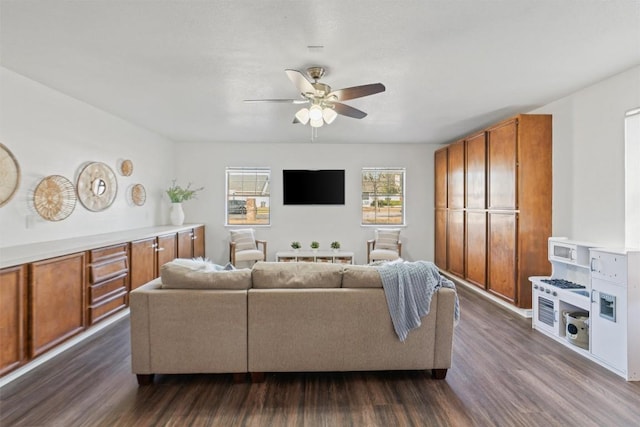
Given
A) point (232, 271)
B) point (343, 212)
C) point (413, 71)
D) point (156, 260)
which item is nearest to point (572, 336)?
point (413, 71)

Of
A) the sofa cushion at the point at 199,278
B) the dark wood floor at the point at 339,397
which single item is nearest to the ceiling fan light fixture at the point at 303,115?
the sofa cushion at the point at 199,278

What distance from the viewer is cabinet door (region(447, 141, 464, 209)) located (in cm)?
521

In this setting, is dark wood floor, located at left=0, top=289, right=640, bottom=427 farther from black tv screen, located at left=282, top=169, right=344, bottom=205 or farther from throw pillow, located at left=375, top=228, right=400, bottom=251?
black tv screen, located at left=282, top=169, right=344, bottom=205

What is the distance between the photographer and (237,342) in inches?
93.8

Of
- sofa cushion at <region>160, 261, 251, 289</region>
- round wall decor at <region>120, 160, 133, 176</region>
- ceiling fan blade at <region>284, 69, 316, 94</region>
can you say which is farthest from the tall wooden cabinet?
round wall decor at <region>120, 160, 133, 176</region>

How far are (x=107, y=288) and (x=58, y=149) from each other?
5.13 ft

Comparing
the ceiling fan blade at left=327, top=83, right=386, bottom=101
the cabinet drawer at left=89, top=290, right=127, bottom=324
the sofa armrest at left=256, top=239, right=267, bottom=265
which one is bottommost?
the cabinet drawer at left=89, top=290, right=127, bottom=324

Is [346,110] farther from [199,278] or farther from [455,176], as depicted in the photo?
[455,176]

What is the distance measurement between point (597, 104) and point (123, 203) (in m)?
5.87

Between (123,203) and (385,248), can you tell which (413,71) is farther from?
(123,203)

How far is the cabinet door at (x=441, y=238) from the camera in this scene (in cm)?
594

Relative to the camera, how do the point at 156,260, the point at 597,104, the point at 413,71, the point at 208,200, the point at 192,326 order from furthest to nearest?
the point at 208,200, the point at 156,260, the point at 597,104, the point at 413,71, the point at 192,326

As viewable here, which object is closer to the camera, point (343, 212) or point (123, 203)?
point (123, 203)

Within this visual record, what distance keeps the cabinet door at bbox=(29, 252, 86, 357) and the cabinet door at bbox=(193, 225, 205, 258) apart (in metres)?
2.75
